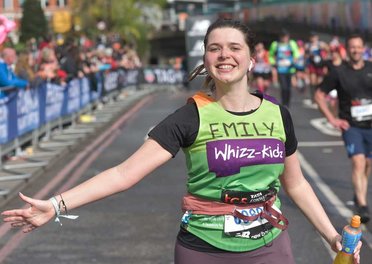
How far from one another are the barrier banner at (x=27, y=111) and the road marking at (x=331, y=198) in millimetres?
4034

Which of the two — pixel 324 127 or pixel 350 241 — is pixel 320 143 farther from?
pixel 350 241

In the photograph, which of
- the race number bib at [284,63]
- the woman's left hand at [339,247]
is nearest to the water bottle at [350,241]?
the woman's left hand at [339,247]

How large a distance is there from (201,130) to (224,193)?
0.92 ft

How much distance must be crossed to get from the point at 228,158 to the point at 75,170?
8.43 m

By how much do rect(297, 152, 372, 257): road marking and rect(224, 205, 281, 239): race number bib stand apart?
3.44 metres

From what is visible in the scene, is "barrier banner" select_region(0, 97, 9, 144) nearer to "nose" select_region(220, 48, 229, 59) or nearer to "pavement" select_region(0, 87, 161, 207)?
"pavement" select_region(0, 87, 161, 207)

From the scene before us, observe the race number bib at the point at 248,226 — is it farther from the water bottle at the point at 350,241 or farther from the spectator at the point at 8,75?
the spectator at the point at 8,75

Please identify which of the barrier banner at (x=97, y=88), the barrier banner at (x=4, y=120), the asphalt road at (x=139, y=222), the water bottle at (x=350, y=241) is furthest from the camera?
the barrier banner at (x=97, y=88)

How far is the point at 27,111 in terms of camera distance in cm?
1239

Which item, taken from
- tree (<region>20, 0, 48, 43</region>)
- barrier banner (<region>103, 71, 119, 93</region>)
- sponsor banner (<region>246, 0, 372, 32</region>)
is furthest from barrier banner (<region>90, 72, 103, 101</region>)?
tree (<region>20, 0, 48, 43</region>)

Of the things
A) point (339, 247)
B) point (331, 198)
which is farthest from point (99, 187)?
point (331, 198)

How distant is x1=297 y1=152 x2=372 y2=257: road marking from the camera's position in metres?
7.47

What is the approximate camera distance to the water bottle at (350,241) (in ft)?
10.9

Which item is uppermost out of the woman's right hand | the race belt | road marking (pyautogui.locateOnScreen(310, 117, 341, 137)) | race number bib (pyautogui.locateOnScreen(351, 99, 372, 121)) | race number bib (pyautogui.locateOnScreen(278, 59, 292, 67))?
the woman's right hand
